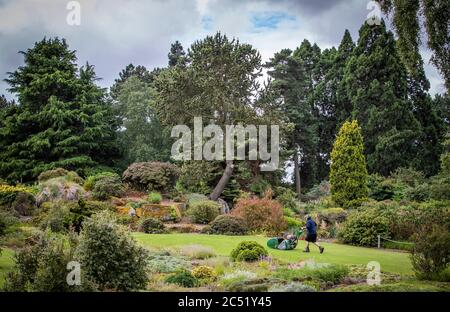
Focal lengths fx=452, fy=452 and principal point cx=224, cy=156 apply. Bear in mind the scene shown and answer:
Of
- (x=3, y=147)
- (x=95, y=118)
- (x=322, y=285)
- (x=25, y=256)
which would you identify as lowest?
(x=322, y=285)

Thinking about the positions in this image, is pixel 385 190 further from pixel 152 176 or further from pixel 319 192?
pixel 152 176

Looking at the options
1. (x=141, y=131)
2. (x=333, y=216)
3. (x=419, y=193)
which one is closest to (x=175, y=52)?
(x=141, y=131)

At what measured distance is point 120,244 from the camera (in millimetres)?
8977

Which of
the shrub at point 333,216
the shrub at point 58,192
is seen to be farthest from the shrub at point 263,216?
the shrub at point 58,192

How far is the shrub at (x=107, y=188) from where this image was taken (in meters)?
23.1

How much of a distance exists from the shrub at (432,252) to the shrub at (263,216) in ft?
29.2

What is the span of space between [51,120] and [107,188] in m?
11.9

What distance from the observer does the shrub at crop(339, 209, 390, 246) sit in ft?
56.7

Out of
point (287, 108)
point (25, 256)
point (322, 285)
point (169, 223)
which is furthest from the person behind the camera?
point (287, 108)

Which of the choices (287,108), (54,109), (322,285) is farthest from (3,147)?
(322,285)

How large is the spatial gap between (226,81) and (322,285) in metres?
18.0

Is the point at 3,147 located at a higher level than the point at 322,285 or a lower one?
higher

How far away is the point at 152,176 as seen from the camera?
25.6 metres
